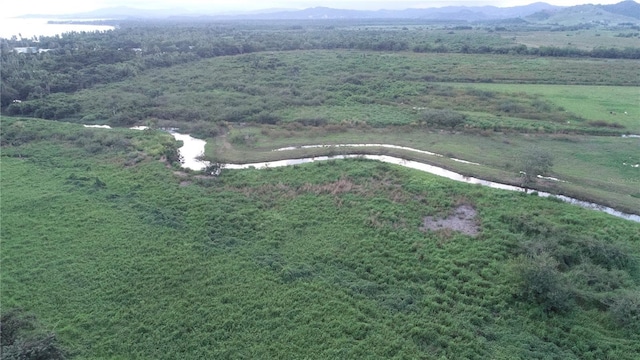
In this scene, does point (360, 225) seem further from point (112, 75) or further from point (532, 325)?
point (112, 75)

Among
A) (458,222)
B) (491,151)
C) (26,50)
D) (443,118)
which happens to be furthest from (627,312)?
(26,50)

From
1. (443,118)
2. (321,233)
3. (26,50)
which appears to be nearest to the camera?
(321,233)

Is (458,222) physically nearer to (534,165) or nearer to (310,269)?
(534,165)

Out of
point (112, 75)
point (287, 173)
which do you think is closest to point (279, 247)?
point (287, 173)

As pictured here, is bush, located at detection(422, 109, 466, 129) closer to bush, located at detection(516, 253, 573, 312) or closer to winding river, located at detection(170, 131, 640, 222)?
winding river, located at detection(170, 131, 640, 222)

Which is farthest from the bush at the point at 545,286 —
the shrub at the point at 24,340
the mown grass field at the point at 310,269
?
the shrub at the point at 24,340

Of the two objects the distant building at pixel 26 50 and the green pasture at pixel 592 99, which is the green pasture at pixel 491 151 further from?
the distant building at pixel 26 50

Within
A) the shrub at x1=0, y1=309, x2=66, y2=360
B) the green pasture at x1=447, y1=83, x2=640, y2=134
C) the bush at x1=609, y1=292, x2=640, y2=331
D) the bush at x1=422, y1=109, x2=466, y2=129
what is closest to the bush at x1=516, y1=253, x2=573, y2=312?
the bush at x1=609, y1=292, x2=640, y2=331
